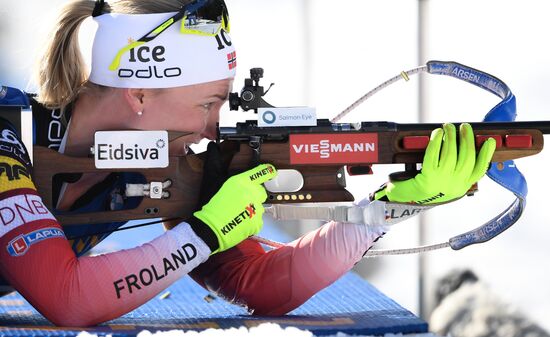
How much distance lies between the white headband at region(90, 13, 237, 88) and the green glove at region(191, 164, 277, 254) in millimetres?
384

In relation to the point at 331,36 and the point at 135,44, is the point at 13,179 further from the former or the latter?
the point at 331,36

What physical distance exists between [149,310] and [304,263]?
0.53 metres

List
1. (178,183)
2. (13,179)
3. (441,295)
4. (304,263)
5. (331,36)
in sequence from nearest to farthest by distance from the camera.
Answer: (13,179) < (178,183) < (304,263) < (441,295) < (331,36)

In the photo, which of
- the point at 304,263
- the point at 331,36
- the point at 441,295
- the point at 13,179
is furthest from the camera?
the point at 331,36

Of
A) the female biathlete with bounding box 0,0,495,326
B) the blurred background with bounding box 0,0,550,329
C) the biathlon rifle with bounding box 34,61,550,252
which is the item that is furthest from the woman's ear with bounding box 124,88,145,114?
the blurred background with bounding box 0,0,550,329

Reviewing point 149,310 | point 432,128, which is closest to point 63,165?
point 149,310

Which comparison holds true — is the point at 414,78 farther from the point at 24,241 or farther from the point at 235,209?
the point at 24,241

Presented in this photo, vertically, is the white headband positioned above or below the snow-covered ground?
above

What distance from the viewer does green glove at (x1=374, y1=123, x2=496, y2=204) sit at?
3158mm

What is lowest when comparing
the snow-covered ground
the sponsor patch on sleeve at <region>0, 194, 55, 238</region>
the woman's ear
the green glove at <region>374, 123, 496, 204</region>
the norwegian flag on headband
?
the snow-covered ground

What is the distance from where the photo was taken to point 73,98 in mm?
3375

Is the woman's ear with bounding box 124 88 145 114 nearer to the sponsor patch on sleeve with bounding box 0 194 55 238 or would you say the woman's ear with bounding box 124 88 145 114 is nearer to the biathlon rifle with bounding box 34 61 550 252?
the biathlon rifle with bounding box 34 61 550 252

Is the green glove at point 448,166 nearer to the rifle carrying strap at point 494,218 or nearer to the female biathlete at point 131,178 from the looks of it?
the female biathlete at point 131,178

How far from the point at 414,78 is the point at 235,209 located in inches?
84.9
